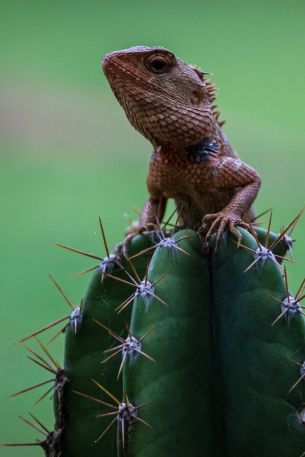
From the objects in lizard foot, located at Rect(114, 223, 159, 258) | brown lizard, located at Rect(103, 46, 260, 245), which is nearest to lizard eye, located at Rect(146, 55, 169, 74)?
brown lizard, located at Rect(103, 46, 260, 245)

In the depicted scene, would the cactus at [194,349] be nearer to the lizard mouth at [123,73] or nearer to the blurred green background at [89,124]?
the lizard mouth at [123,73]

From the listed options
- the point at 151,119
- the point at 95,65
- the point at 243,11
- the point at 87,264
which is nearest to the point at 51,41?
the point at 95,65

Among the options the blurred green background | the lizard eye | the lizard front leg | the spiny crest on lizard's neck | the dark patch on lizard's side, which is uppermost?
the lizard eye

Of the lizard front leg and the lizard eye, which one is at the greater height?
the lizard eye

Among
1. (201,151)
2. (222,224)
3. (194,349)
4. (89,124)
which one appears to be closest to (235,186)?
(201,151)

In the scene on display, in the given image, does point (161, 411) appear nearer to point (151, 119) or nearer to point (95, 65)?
point (151, 119)

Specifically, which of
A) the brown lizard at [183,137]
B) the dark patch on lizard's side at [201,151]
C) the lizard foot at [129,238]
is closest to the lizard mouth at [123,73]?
the brown lizard at [183,137]

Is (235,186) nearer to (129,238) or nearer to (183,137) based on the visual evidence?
(183,137)

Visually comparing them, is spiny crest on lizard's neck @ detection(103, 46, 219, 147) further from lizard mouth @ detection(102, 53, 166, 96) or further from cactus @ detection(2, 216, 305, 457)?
cactus @ detection(2, 216, 305, 457)
